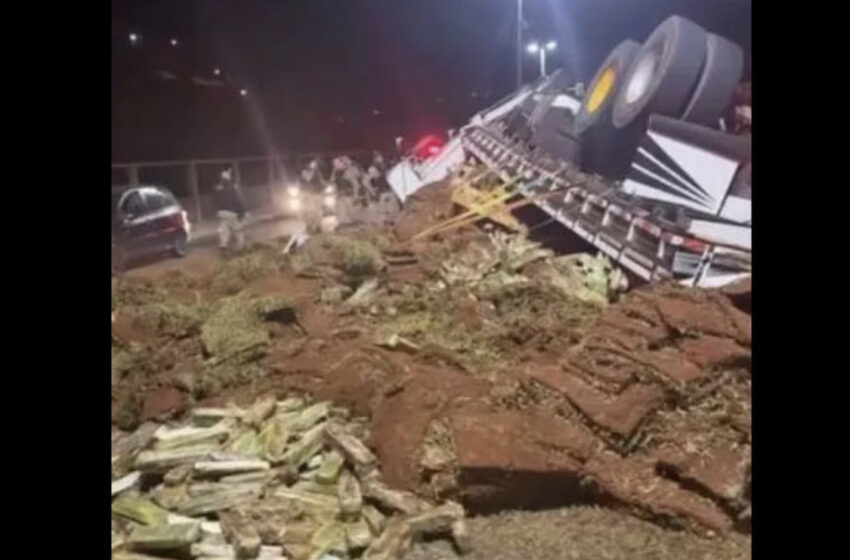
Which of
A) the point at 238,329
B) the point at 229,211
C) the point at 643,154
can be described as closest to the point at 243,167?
the point at 229,211

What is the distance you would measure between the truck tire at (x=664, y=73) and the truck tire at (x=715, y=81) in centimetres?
2

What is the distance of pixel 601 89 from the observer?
238cm

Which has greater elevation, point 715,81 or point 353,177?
point 715,81

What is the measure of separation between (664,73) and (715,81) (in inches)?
6.5

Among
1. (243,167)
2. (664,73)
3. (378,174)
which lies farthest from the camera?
(378,174)

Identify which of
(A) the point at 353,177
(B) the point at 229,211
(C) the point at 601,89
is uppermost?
(C) the point at 601,89

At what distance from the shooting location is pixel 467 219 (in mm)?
2570

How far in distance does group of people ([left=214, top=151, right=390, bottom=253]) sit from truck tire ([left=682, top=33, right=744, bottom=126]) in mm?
1099

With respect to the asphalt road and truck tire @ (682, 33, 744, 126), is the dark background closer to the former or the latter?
truck tire @ (682, 33, 744, 126)

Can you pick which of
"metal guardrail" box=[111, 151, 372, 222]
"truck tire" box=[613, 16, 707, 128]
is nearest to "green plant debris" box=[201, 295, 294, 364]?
"metal guardrail" box=[111, 151, 372, 222]

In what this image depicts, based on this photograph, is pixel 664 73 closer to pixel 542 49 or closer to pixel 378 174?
pixel 542 49

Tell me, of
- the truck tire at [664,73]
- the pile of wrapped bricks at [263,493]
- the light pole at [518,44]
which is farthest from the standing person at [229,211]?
the truck tire at [664,73]

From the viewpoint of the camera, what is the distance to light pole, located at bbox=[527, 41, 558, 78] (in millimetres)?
2348
